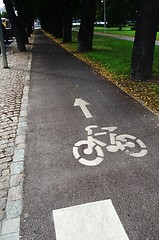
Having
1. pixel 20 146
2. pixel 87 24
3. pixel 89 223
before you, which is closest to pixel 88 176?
pixel 89 223

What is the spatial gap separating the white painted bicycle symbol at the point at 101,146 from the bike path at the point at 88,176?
0.02 metres

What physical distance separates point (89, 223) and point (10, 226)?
96 centimetres

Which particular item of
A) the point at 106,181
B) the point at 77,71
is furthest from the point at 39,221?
the point at 77,71

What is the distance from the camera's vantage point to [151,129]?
5230 mm

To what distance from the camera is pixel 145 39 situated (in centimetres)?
848

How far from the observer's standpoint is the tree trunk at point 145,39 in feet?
26.6

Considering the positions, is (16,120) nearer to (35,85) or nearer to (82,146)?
(82,146)

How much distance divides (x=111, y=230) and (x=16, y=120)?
408cm

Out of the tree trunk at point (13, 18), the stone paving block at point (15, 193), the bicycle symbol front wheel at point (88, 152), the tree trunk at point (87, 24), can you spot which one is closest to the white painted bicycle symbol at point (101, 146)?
the bicycle symbol front wheel at point (88, 152)

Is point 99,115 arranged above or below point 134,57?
below

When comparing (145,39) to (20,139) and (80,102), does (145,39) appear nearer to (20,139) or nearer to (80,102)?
(80,102)

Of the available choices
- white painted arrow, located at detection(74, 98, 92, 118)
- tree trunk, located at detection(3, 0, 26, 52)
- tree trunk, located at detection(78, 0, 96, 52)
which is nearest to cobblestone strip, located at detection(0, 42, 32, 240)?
white painted arrow, located at detection(74, 98, 92, 118)

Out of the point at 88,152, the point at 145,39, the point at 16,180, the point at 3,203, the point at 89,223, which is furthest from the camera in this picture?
the point at 145,39

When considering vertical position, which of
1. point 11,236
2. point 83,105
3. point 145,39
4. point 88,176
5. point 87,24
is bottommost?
point 11,236
